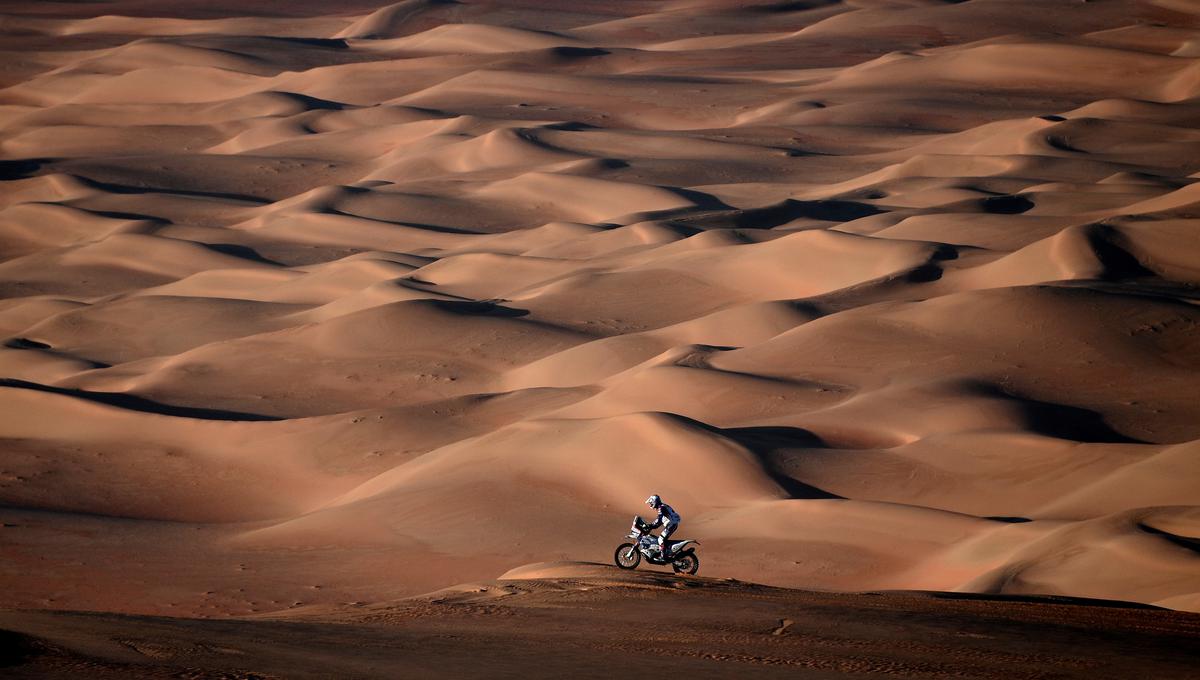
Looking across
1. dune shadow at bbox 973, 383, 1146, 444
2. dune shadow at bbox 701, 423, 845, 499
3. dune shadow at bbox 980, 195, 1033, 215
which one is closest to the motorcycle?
dune shadow at bbox 701, 423, 845, 499

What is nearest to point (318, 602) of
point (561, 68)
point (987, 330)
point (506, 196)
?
point (987, 330)

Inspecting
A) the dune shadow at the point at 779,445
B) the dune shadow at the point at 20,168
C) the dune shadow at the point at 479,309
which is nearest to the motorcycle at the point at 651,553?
the dune shadow at the point at 779,445

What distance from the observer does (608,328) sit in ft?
65.2

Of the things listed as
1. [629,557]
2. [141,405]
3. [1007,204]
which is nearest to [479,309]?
[141,405]

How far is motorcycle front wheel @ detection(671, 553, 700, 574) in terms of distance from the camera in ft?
31.7

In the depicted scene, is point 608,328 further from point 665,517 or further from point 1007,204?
point 665,517

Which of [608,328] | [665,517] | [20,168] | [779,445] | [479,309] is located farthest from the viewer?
[20,168]

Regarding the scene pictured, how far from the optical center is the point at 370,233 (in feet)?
91.9

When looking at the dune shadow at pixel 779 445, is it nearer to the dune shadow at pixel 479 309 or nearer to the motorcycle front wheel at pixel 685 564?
the motorcycle front wheel at pixel 685 564

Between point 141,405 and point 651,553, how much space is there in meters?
9.89

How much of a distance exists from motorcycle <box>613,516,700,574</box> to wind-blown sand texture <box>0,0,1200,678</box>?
776 millimetres

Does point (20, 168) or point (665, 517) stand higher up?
point (665, 517)

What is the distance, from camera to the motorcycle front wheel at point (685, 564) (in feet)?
31.7

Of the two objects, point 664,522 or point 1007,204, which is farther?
point 1007,204
